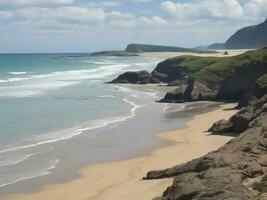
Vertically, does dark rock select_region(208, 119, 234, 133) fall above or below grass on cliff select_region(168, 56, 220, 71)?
below

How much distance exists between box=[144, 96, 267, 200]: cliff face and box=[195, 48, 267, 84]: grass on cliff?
87.9ft

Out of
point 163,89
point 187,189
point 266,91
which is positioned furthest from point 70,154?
point 163,89

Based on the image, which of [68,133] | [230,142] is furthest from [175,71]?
[230,142]

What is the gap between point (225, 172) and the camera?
1533cm

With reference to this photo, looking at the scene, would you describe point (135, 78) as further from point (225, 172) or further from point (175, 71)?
point (225, 172)

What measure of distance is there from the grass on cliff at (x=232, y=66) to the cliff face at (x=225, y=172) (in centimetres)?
2678

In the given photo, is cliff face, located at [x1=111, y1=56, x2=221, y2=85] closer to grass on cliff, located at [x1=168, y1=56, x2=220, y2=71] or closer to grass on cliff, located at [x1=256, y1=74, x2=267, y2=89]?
grass on cliff, located at [x1=168, y1=56, x2=220, y2=71]

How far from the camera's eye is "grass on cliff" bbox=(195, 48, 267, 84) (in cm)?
4719

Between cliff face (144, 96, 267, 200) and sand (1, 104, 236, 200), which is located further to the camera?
sand (1, 104, 236, 200)

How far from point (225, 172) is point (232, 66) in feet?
118

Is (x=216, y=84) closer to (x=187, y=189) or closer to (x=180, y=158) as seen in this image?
(x=180, y=158)

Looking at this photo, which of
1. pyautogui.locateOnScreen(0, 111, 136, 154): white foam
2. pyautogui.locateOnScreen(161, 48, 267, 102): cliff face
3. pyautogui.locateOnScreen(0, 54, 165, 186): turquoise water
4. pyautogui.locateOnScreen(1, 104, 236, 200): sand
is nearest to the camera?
pyautogui.locateOnScreen(1, 104, 236, 200): sand

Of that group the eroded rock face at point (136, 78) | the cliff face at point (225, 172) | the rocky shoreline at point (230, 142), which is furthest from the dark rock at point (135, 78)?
the cliff face at point (225, 172)

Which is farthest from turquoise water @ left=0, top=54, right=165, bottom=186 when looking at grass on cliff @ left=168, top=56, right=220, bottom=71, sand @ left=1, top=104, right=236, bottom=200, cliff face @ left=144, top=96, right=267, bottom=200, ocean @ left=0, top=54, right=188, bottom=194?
grass on cliff @ left=168, top=56, right=220, bottom=71
